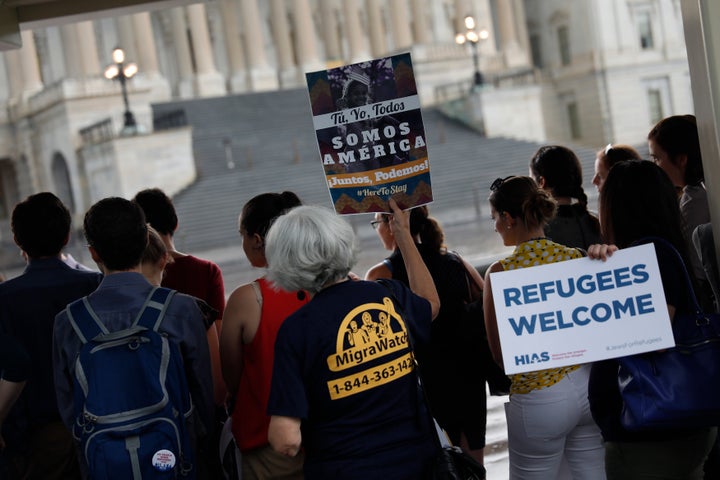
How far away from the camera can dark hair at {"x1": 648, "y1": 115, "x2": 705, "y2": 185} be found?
464cm

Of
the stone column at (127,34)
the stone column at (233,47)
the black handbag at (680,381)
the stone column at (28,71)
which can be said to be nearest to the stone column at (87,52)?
the stone column at (28,71)

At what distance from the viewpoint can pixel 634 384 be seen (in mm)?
3174

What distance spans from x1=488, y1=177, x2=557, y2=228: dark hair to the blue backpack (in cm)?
150

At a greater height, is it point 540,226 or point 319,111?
point 319,111

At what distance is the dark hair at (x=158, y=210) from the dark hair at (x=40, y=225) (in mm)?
941

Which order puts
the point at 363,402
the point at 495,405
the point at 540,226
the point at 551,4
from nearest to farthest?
the point at 363,402 → the point at 540,226 → the point at 495,405 → the point at 551,4

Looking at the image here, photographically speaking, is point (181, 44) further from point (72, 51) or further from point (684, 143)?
point (684, 143)

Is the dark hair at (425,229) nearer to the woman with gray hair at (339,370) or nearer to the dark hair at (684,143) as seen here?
the dark hair at (684,143)

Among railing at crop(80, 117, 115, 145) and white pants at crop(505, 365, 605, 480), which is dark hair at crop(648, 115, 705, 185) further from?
railing at crop(80, 117, 115, 145)

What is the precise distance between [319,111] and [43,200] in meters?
1.24

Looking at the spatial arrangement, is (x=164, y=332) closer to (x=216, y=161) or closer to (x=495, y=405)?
(x=495, y=405)

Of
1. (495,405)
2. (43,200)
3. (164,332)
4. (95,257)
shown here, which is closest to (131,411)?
(164,332)

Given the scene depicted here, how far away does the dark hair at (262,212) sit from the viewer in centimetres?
375

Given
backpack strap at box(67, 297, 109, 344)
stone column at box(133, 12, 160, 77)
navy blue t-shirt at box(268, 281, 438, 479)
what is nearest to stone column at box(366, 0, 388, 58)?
stone column at box(133, 12, 160, 77)
